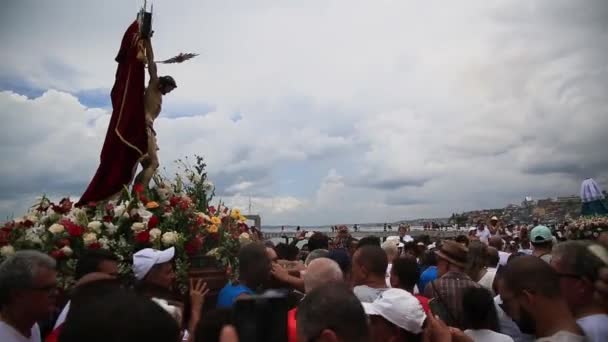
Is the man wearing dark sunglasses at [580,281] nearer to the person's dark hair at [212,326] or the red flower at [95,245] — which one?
the person's dark hair at [212,326]

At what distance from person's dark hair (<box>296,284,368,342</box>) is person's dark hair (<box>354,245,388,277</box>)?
91.7 inches

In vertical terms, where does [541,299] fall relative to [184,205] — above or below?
below

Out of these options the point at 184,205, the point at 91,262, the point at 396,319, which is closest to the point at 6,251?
the point at 91,262

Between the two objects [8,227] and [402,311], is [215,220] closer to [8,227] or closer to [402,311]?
[8,227]

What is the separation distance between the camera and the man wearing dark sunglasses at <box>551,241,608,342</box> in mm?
3476

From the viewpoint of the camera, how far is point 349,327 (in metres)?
2.34

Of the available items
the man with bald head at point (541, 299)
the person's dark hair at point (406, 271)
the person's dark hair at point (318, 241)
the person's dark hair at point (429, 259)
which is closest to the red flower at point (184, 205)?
the person's dark hair at point (318, 241)

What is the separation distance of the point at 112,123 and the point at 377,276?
521 cm

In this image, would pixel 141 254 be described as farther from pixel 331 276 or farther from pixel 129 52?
pixel 129 52

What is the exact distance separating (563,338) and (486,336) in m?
1.04

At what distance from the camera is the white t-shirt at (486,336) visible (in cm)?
389

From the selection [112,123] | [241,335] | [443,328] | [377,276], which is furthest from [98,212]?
[241,335]

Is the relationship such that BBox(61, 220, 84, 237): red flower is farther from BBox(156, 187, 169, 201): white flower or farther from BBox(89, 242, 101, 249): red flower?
BBox(156, 187, 169, 201): white flower

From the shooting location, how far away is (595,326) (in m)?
3.34
